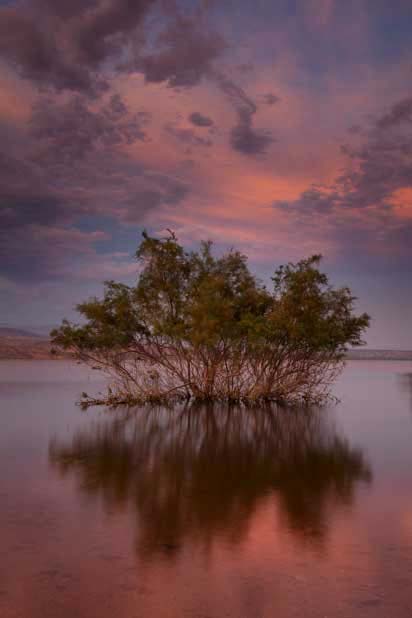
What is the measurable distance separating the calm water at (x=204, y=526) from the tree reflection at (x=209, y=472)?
4 centimetres

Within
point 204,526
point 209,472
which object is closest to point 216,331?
point 209,472

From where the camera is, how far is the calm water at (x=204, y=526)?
512 centimetres

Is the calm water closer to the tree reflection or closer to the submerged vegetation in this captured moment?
the tree reflection

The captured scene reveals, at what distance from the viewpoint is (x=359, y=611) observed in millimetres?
4883

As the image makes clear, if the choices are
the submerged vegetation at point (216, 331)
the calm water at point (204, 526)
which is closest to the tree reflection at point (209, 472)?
the calm water at point (204, 526)

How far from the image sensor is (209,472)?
1123cm

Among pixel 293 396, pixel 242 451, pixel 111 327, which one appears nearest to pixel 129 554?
pixel 242 451

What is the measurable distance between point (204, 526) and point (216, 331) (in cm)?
1564

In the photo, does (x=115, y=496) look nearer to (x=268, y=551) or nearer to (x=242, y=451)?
(x=268, y=551)

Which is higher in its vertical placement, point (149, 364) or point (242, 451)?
point (149, 364)

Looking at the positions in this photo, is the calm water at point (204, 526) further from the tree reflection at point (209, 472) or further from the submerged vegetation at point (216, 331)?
the submerged vegetation at point (216, 331)

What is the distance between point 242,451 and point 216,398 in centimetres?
1203

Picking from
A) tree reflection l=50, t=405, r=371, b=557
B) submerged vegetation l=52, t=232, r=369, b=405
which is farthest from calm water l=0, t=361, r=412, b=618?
submerged vegetation l=52, t=232, r=369, b=405

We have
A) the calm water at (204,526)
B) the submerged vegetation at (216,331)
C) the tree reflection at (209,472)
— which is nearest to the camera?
the calm water at (204,526)
